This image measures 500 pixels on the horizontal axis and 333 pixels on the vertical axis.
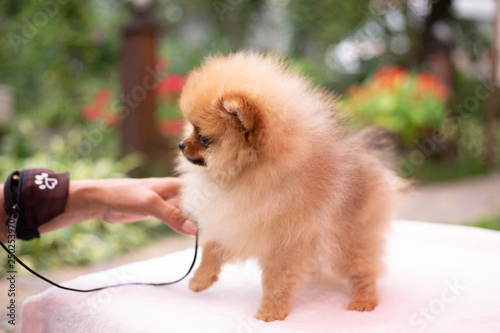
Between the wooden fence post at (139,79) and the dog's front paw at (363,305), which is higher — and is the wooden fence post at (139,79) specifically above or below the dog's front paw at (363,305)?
below

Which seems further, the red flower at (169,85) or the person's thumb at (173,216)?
the red flower at (169,85)

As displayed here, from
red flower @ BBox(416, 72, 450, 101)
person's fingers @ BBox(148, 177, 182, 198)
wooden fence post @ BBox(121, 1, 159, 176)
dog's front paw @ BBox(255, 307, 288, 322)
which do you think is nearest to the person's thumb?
person's fingers @ BBox(148, 177, 182, 198)

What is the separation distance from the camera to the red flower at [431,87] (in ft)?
20.4

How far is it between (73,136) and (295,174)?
4321mm

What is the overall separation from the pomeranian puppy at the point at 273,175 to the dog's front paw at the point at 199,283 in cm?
14

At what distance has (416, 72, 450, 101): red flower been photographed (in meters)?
6.22

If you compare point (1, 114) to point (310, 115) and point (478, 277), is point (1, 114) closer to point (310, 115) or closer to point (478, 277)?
point (310, 115)

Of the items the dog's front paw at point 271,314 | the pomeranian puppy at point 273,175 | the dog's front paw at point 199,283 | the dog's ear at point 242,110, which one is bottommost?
the dog's front paw at point 199,283

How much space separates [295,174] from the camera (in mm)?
1323

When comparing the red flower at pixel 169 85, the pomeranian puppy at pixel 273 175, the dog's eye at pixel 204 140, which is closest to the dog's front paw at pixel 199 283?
the pomeranian puppy at pixel 273 175

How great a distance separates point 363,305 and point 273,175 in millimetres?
514

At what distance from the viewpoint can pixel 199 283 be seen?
5.09ft

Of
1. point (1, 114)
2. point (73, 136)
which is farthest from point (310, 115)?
point (1, 114)

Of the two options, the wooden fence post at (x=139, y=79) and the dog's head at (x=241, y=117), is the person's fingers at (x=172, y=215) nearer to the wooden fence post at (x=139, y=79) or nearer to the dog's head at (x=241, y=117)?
the dog's head at (x=241, y=117)
